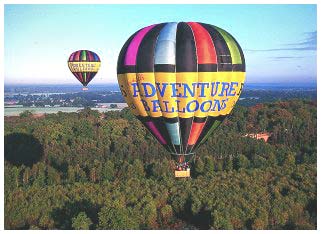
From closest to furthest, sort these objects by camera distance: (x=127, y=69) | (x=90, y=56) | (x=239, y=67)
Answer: (x=127, y=69) → (x=239, y=67) → (x=90, y=56)

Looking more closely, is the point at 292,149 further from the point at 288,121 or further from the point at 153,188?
the point at 153,188

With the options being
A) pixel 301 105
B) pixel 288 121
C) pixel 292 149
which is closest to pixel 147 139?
pixel 292 149

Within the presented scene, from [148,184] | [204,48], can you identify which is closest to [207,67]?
[204,48]

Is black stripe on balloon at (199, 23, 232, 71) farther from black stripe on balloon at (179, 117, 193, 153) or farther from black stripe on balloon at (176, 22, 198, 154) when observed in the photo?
black stripe on balloon at (179, 117, 193, 153)

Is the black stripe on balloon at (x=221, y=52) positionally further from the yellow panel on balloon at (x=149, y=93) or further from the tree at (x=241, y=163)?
the tree at (x=241, y=163)

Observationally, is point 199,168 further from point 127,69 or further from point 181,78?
point 181,78

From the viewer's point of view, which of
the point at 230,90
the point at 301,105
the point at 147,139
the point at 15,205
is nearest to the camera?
the point at 230,90

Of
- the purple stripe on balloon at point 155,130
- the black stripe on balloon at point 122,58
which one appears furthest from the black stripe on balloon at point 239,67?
the black stripe on balloon at point 122,58
